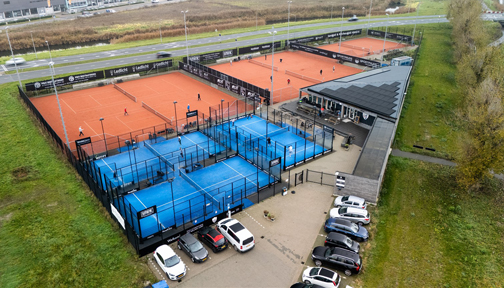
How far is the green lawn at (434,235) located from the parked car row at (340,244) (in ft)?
3.48

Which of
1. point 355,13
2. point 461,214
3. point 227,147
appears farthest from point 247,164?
point 355,13

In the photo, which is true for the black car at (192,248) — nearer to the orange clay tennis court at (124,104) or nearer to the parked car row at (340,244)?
the parked car row at (340,244)

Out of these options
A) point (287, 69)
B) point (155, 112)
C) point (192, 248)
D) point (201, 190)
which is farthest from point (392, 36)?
point (192, 248)

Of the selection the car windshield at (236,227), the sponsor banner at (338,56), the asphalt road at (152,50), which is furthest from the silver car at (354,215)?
the asphalt road at (152,50)

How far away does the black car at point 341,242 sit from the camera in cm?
2351

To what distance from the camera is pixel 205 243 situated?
24.8m

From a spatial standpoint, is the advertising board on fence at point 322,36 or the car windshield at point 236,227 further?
the advertising board on fence at point 322,36

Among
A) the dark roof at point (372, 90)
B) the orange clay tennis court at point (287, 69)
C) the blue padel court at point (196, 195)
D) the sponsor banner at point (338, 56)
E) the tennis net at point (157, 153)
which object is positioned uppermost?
the dark roof at point (372, 90)

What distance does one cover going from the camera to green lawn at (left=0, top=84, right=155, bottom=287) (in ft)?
72.6

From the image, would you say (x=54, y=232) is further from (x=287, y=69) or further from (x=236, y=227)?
(x=287, y=69)

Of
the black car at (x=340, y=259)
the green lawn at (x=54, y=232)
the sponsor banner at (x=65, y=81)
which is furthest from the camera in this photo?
the sponsor banner at (x=65, y=81)

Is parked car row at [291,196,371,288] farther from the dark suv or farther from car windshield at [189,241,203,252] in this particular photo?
car windshield at [189,241,203,252]

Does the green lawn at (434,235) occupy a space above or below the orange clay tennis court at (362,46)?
below

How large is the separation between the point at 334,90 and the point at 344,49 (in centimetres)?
4342
